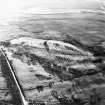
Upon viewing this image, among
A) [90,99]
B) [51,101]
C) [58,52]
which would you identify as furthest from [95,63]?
[51,101]

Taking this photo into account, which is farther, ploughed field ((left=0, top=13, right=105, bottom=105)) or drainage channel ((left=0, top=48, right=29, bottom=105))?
ploughed field ((left=0, top=13, right=105, bottom=105))

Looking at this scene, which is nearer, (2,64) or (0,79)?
(0,79)

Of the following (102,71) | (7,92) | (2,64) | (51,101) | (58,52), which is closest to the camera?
(51,101)

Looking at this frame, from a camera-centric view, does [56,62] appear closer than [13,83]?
No

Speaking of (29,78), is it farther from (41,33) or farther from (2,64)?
(41,33)

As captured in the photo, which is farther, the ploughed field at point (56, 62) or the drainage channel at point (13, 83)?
the ploughed field at point (56, 62)

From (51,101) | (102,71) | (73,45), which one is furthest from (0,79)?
(73,45)

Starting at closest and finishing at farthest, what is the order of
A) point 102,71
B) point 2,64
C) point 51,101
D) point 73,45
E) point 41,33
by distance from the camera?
point 51,101 < point 102,71 < point 2,64 < point 73,45 < point 41,33
